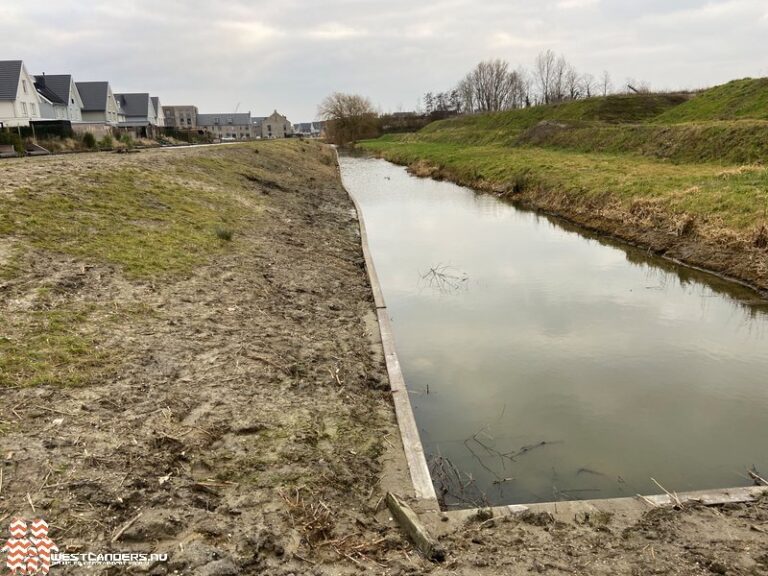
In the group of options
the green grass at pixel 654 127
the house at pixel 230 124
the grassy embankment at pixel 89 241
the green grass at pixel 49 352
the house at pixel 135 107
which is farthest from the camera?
the house at pixel 230 124

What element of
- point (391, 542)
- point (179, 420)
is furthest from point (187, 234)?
point (391, 542)

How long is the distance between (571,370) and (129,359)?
6.15 m

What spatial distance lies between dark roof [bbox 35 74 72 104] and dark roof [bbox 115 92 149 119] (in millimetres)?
18485

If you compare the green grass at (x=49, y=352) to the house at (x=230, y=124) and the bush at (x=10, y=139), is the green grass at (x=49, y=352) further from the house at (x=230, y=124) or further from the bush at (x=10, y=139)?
the house at (x=230, y=124)

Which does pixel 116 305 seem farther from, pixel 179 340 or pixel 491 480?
pixel 491 480

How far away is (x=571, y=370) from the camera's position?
808cm

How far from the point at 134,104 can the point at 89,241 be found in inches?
3363

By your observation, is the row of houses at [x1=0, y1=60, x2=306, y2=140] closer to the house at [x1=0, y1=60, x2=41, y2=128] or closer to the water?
the house at [x1=0, y1=60, x2=41, y2=128]

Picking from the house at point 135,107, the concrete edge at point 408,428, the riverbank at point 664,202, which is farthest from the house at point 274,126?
the concrete edge at point 408,428

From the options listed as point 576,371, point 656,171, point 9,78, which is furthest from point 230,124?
point 576,371

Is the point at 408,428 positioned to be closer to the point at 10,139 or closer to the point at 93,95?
the point at 10,139

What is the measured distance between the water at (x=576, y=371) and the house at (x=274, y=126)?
5399 inches

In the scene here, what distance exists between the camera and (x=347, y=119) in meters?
92.3

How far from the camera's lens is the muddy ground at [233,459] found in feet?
12.2
